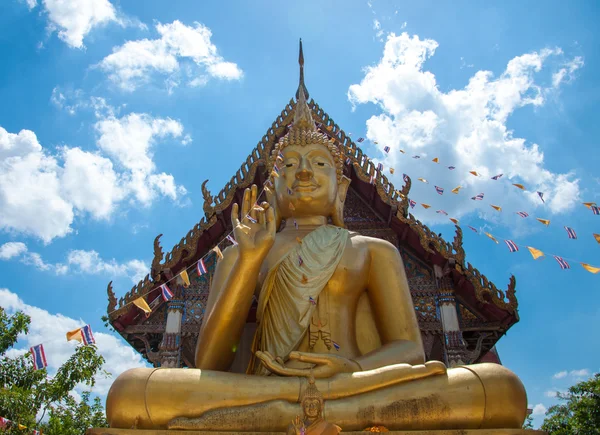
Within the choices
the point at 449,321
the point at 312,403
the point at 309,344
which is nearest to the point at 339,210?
the point at 309,344

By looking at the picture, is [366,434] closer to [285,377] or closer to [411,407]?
[411,407]

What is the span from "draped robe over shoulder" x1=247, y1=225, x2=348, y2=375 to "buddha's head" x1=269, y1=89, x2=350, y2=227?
32 cm

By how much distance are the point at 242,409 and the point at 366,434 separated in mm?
457

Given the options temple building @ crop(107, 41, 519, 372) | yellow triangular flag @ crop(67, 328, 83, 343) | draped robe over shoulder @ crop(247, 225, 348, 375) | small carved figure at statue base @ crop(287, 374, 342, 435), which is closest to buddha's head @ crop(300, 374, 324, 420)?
small carved figure at statue base @ crop(287, 374, 342, 435)

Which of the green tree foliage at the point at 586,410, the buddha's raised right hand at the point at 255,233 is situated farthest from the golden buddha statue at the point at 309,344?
the green tree foliage at the point at 586,410

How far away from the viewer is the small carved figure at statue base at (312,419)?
5.66ft

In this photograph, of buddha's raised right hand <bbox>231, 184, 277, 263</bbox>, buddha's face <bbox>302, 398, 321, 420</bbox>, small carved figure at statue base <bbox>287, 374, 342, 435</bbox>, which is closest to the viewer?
small carved figure at statue base <bbox>287, 374, 342, 435</bbox>

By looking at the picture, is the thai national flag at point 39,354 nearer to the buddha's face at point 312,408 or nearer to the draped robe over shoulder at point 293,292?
the draped robe over shoulder at point 293,292

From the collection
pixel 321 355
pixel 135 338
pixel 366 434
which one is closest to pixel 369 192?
pixel 135 338

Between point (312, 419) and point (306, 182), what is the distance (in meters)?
1.62

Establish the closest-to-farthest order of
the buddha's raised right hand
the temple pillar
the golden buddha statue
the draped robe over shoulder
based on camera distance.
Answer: the golden buddha statue < the buddha's raised right hand < the draped robe over shoulder < the temple pillar

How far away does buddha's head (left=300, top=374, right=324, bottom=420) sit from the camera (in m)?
1.84

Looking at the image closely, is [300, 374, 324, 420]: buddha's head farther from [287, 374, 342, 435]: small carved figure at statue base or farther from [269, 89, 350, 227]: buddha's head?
[269, 89, 350, 227]: buddha's head

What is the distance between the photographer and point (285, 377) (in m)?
2.19
